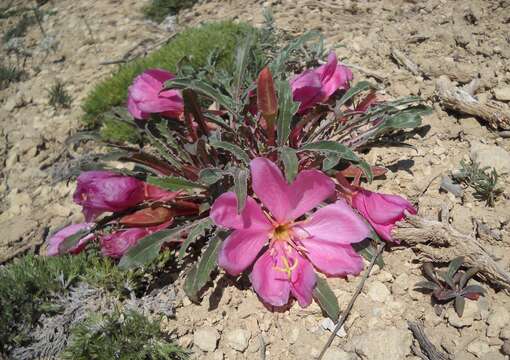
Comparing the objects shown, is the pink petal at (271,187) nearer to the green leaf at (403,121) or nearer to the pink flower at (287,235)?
the pink flower at (287,235)

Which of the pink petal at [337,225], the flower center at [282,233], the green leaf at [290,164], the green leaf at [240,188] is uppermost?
the green leaf at [290,164]

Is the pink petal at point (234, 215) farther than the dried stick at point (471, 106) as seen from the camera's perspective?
No

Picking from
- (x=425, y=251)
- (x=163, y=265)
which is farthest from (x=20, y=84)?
(x=425, y=251)

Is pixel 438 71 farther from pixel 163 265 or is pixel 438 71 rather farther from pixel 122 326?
pixel 122 326

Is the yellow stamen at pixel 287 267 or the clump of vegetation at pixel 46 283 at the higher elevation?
the yellow stamen at pixel 287 267

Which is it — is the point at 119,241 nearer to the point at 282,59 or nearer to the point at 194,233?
the point at 194,233

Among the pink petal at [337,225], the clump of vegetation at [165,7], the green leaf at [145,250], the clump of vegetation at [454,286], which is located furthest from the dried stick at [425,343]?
the clump of vegetation at [165,7]
